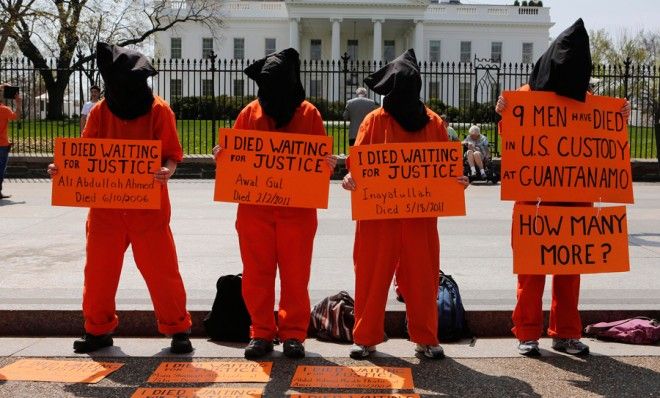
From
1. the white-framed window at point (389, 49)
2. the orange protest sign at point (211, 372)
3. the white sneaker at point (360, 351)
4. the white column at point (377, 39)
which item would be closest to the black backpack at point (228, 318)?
the orange protest sign at point (211, 372)

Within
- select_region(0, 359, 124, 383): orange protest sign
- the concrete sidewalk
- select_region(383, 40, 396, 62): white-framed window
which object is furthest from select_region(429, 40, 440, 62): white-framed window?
select_region(0, 359, 124, 383): orange protest sign

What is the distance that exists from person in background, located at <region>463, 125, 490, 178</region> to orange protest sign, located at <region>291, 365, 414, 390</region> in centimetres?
1182

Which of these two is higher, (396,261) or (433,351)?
(396,261)

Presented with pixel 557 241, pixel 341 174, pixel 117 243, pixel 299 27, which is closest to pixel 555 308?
pixel 557 241

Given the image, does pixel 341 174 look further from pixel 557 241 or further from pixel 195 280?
pixel 557 241

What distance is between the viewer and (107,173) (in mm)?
5133

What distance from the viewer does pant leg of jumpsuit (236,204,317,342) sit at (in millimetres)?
5051

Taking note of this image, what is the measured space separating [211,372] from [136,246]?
2.96 feet

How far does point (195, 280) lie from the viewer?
683cm

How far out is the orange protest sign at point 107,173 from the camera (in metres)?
5.02

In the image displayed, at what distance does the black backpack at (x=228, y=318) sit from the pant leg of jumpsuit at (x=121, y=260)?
43 centimetres

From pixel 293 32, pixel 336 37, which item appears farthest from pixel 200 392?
pixel 293 32

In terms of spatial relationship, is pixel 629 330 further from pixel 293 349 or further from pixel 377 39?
pixel 377 39

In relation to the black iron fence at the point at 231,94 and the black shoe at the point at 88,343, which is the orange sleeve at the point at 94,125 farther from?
the black iron fence at the point at 231,94
